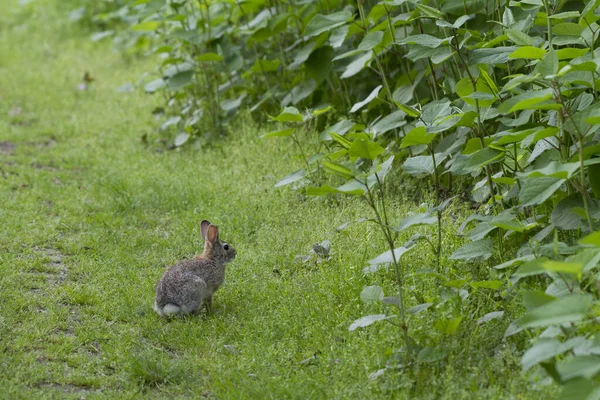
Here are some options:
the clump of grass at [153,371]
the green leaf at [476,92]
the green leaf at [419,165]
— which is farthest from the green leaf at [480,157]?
the clump of grass at [153,371]

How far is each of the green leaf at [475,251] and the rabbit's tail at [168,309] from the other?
1581mm

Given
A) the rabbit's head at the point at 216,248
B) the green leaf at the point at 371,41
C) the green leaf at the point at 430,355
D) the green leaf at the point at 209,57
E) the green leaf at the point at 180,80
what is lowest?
the green leaf at the point at 180,80

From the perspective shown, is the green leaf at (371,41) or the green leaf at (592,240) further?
the green leaf at (371,41)

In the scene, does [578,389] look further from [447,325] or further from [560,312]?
[447,325]

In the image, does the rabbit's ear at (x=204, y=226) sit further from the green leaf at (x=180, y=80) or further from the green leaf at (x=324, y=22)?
the green leaf at (x=180, y=80)

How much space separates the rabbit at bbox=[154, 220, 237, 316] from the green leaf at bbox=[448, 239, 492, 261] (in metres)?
1.48

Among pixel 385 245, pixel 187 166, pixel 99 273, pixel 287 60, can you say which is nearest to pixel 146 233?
pixel 99 273

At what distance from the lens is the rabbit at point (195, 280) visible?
15.9 ft

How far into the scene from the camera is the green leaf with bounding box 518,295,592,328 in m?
3.01

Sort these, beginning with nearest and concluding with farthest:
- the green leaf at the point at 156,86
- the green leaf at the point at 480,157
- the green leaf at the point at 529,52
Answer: the green leaf at the point at 529,52 < the green leaf at the point at 480,157 < the green leaf at the point at 156,86

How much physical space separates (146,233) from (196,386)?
224 centimetres

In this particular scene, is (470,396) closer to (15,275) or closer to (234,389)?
(234,389)

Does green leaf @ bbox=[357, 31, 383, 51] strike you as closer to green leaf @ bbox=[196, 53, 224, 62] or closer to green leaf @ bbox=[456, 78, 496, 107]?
green leaf @ bbox=[456, 78, 496, 107]

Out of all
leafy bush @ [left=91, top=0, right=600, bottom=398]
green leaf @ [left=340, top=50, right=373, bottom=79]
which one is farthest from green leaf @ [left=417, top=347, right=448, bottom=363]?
green leaf @ [left=340, top=50, right=373, bottom=79]
